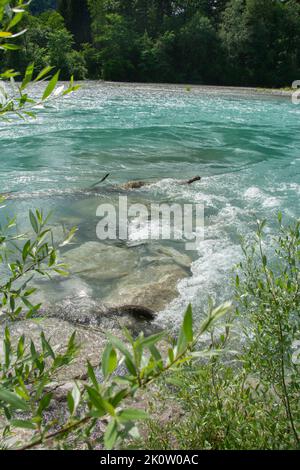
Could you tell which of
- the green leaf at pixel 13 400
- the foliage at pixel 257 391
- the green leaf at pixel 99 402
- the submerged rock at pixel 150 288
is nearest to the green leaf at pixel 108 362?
the green leaf at pixel 99 402

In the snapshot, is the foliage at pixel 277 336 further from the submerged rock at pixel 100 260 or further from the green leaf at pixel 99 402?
the submerged rock at pixel 100 260

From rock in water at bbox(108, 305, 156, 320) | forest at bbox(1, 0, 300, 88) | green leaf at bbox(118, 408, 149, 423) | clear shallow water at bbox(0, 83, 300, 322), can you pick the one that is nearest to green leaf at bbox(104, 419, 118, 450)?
green leaf at bbox(118, 408, 149, 423)

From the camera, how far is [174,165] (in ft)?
40.3

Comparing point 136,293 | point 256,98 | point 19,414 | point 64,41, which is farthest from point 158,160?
point 64,41

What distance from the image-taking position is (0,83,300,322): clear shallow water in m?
7.27

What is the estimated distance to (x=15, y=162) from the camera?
479 inches

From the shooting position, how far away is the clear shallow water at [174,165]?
286 inches

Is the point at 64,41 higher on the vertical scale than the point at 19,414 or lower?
higher

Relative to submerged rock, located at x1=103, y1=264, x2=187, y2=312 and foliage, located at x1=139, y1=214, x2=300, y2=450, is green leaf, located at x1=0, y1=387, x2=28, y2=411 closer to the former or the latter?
foliage, located at x1=139, y1=214, x2=300, y2=450

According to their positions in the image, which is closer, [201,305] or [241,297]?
[241,297]
